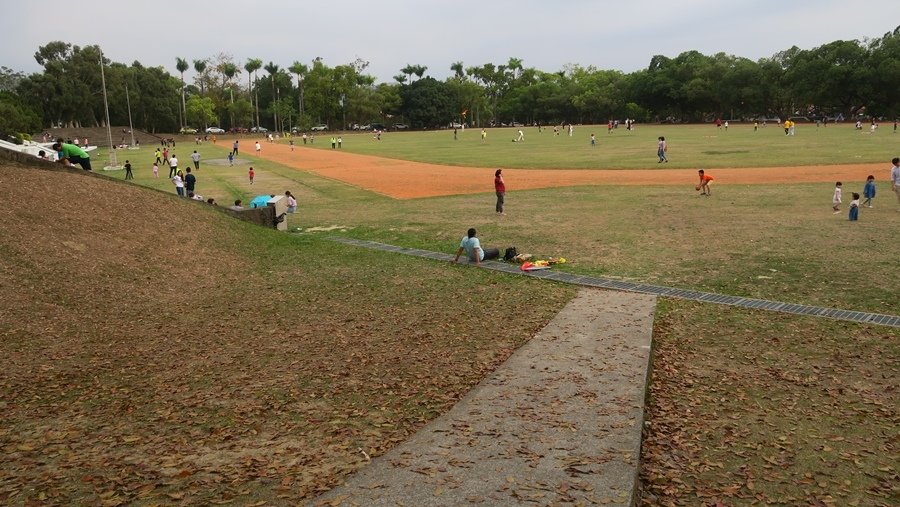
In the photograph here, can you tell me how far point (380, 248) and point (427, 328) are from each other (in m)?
7.80

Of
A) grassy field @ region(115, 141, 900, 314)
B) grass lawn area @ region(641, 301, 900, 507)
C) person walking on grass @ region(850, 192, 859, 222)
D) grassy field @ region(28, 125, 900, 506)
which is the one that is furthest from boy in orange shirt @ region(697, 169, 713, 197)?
grass lawn area @ region(641, 301, 900, 507)

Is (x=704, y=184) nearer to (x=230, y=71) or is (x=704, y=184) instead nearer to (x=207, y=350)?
(x=207, y=350)

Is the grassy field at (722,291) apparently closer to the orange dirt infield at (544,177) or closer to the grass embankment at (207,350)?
the grass embankment at (207,350)

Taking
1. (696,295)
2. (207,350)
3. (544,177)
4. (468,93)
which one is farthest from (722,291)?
(468,93)

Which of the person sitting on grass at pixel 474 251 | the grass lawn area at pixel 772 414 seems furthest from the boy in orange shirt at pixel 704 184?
the grass lawn area at pixel 772 414

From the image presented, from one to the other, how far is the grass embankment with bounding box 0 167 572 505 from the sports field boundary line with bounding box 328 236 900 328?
0.79 meters

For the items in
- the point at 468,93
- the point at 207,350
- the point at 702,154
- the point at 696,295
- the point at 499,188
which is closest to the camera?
the point at 207,350

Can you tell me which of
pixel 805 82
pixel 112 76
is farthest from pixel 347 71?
pixel 805 82

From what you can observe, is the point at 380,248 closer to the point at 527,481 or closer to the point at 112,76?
the point at 527,481

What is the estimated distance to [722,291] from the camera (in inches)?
506

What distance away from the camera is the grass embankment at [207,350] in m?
6.38

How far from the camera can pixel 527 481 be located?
5734 millimetres

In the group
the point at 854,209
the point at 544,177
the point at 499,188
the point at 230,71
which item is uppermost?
the point at 230,71

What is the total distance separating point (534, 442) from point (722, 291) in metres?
7.92
